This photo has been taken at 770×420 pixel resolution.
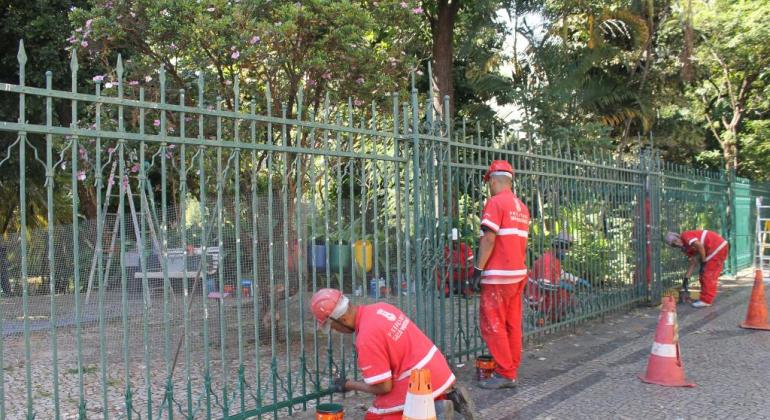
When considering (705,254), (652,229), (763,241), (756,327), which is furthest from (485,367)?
(763,241)

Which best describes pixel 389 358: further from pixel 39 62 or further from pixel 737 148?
pixel 737 148

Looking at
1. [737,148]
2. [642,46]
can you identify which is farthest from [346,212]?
[737,148]

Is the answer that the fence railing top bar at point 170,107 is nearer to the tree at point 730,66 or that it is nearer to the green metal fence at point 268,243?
the green metal fence at point 268,243

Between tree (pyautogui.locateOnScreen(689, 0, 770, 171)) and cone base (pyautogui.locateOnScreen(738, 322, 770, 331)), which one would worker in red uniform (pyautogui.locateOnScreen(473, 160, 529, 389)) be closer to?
cone base (pyautogui.locateOnScreen(738, 322, 770, 331))

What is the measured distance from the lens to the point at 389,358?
→ 12.5 ft

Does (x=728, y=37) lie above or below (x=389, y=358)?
above

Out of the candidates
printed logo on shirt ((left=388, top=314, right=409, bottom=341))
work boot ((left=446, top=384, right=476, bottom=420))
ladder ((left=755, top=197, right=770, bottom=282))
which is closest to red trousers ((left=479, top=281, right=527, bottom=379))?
work boot ((left=446, top=384, right=476, bottom=420))

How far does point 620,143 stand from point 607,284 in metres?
9.27

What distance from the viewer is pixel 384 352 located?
3.73 metres

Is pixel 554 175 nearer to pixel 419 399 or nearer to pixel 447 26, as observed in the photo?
pixel 419 399

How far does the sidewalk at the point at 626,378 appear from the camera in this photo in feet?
16.9

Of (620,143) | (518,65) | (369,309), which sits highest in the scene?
(518,65)

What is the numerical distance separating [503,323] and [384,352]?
2.12 meters

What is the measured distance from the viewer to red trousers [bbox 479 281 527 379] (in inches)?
218
